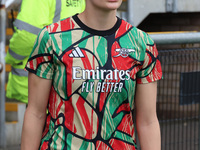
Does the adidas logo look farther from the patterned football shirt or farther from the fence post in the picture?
the fence post

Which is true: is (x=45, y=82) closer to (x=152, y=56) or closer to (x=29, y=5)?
(x=152, y=56)

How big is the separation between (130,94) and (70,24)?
385 millimetres

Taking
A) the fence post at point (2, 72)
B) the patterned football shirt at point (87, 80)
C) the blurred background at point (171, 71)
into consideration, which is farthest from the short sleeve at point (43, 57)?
the fence post at point (2, 72)

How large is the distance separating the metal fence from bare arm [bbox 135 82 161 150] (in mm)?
2051

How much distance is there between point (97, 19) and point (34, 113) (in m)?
0.48

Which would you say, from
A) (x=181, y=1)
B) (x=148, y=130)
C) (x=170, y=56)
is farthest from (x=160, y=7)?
(x=148, y=130)

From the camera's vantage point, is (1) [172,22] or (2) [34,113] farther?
(1) [172,22]

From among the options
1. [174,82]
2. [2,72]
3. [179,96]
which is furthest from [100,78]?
[2,72]

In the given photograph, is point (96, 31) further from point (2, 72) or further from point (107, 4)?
point (2, 72)

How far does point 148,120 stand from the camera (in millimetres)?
2422

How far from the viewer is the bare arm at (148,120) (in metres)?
2.39

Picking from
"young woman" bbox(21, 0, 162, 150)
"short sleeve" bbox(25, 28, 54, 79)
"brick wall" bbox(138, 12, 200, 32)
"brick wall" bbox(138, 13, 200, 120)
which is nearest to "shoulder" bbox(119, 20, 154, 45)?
"young woman" bbox(21, 0, 162, 150)

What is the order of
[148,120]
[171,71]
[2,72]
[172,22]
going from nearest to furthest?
1. [148,120]
2. [171,71]
3. [2,72]
4. [172,22]

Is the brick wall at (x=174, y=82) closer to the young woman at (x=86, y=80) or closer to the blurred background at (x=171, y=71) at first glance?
the blurred background at (x=171, y=71)
